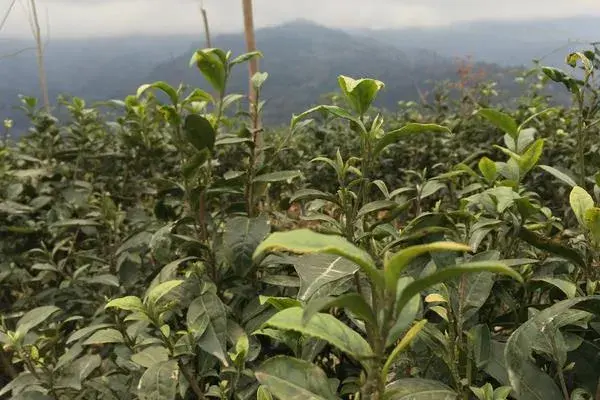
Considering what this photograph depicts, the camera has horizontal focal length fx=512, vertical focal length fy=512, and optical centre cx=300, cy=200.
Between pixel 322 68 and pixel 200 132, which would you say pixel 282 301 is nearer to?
pixel 200 132

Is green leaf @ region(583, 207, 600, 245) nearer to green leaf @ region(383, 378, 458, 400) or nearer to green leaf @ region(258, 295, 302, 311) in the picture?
green leaf @ region(383, 378, 458, 400)

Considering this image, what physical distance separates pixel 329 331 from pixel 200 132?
837mm

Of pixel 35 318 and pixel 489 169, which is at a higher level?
pixel 489 169

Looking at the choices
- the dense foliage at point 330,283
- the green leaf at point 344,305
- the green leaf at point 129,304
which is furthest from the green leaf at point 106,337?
the green leaf at point 344,305

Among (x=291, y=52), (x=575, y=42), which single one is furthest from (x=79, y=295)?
(x=291, y=52)

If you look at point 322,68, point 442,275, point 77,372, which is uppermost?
point 442,275

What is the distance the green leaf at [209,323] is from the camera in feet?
3.76

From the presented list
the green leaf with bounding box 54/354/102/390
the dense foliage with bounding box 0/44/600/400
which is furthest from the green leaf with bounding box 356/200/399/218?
the green leaf with bounding box 54/354/102/390

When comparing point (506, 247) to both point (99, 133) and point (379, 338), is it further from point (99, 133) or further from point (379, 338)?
point (99, 133)

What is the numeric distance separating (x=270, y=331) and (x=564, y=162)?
8.41 ft

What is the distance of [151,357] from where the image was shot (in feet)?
3.77

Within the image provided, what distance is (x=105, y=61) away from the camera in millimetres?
196500

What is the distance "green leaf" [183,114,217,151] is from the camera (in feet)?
4.35

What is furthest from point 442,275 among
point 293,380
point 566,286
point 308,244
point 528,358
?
point 566,286
